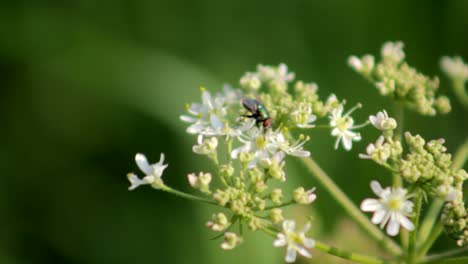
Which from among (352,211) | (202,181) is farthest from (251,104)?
(352,211)

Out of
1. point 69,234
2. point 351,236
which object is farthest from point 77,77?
point 351,236

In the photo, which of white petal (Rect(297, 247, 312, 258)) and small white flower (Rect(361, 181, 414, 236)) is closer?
white petal (Rect(297, 247, 312, 258))

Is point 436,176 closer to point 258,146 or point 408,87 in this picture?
point 258,146

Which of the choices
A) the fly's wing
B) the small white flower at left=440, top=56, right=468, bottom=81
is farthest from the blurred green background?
the fly's wing

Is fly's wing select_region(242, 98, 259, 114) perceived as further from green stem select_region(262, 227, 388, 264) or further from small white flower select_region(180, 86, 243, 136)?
green stem select_region(262, 227, 388, 264)

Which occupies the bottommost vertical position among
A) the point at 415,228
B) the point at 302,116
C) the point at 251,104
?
the point at 415,228

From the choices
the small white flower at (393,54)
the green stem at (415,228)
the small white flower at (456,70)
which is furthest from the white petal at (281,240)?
the small white flower at (456,70)
